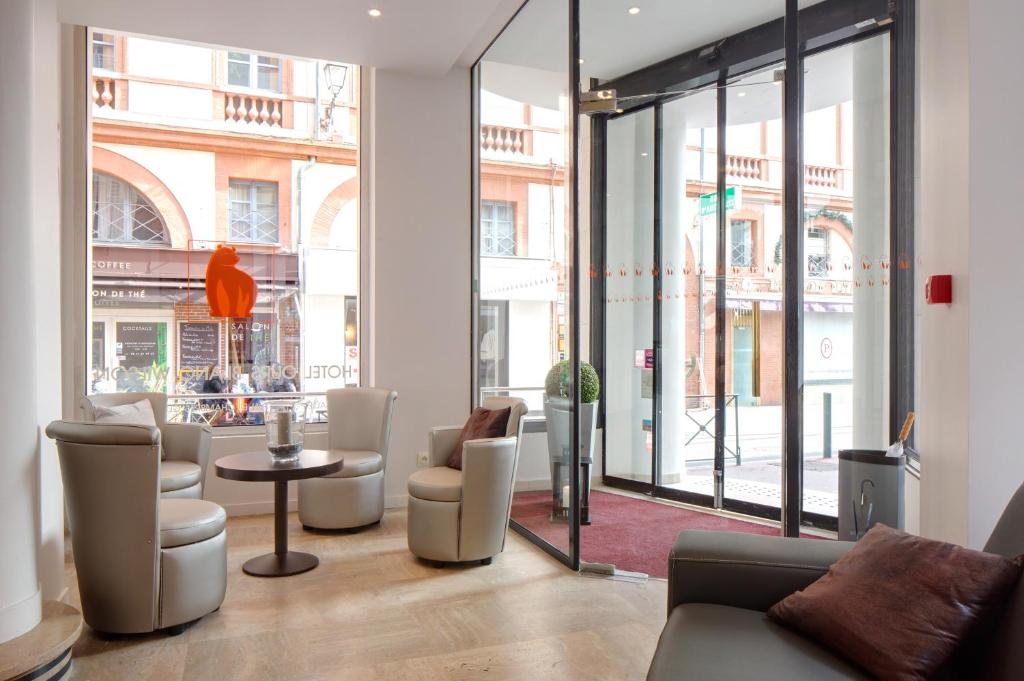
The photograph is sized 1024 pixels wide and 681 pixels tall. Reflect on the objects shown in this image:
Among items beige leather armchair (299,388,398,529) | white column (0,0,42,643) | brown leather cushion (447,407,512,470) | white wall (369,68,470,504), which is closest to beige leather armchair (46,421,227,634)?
white column (0,0,42,643)

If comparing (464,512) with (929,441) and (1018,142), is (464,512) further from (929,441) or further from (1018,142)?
(1018,142)

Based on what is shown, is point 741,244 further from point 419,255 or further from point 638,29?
point 419,255

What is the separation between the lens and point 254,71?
5938mm

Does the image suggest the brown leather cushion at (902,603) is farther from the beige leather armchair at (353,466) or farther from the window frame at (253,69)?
the window frame at (253,69)

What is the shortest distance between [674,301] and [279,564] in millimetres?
2910

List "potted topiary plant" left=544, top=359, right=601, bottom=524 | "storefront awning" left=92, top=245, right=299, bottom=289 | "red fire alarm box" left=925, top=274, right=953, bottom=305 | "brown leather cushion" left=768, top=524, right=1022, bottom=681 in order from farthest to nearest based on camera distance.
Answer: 1. "storefront awning" left=92, top=245, right=299, bottom=289
2. "potted topiary plant" left=544, top=359, right=601, bottom=524
3. "red fire alarm box" left=925, top=274, right=953, bottom=305
4. "brown leather cushion" left=768, top=524, right=1022, bottom=681

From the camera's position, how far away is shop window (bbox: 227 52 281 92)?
19.3 ft

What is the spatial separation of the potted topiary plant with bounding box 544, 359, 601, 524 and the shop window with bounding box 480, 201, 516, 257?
125 cm

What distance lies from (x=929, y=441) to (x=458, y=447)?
2.91 meters

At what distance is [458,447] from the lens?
4.86 m

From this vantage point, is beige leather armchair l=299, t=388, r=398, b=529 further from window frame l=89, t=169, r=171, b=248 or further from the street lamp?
the street lamp

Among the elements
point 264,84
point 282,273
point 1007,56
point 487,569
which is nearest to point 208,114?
point 264,84

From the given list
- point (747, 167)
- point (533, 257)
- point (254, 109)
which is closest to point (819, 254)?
point (747, 167)

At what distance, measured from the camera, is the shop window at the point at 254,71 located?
5879 mm
